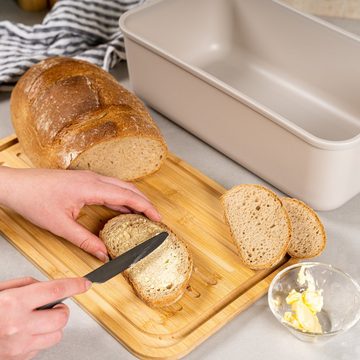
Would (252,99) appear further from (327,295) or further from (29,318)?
(29,318)

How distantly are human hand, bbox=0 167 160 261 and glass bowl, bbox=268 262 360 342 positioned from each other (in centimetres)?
26

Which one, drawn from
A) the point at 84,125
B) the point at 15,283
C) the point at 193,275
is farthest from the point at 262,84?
the point at 15,283

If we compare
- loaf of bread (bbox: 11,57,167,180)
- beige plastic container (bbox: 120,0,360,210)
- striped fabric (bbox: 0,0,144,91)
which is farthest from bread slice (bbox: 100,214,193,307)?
striped fabric (bbox: 0,0,144,91)

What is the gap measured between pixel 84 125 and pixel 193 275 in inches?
14.3

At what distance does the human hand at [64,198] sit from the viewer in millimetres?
1229

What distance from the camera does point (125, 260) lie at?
115 cm

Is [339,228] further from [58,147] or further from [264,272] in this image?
[58,147]

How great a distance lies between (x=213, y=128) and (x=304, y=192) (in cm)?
24

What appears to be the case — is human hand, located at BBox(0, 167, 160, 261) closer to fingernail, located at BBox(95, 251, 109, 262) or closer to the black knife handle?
fingernail, located at BBox(95, 251, 109, 262)

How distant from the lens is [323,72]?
1.57m

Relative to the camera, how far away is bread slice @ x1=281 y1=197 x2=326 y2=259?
122cm

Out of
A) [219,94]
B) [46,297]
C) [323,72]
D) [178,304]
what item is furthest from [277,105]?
[46,297]

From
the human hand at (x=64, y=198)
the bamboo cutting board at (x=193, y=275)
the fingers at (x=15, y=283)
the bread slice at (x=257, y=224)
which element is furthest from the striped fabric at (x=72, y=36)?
the fingers at (x=15, y=283)

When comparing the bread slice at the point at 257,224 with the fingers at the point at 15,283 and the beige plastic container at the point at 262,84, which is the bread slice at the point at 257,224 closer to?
the beige plastic container at the point at 262,84
